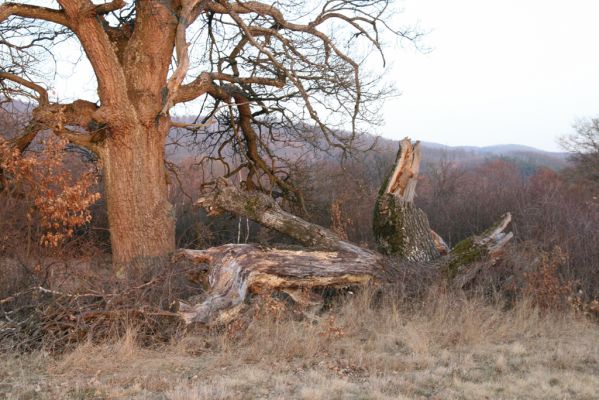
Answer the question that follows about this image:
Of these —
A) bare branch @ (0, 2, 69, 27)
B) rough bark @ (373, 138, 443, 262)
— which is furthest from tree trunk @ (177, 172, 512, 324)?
bare branch @ (0, 2, 69, 27)

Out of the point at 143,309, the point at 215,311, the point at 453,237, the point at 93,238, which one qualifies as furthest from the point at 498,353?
the point at 93,238

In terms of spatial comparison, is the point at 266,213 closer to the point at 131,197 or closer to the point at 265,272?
the point at 265,272

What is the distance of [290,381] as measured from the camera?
18.4 ft

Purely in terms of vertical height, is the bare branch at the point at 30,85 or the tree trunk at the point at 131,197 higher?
the bare branch at the point at 30,85

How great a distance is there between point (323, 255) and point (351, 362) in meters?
2.49

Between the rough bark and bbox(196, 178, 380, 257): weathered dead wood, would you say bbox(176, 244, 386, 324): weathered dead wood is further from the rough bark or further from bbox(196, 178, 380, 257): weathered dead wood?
the rough bark

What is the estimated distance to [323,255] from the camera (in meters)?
8.59

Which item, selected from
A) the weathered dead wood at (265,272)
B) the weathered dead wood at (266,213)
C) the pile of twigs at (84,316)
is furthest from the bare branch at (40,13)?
the pile of twigs at (84,316)

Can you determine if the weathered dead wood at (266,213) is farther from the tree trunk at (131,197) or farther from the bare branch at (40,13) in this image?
the bare branch at (40,13)

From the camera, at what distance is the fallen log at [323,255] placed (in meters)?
7.45

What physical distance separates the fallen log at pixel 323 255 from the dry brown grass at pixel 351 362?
1.65ft

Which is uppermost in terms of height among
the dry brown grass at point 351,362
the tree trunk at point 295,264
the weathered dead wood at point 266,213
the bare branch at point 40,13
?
the bare branch at point 40,13

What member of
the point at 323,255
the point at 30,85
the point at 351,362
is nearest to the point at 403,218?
the point at 323,255

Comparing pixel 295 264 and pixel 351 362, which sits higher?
pixel 295 264
